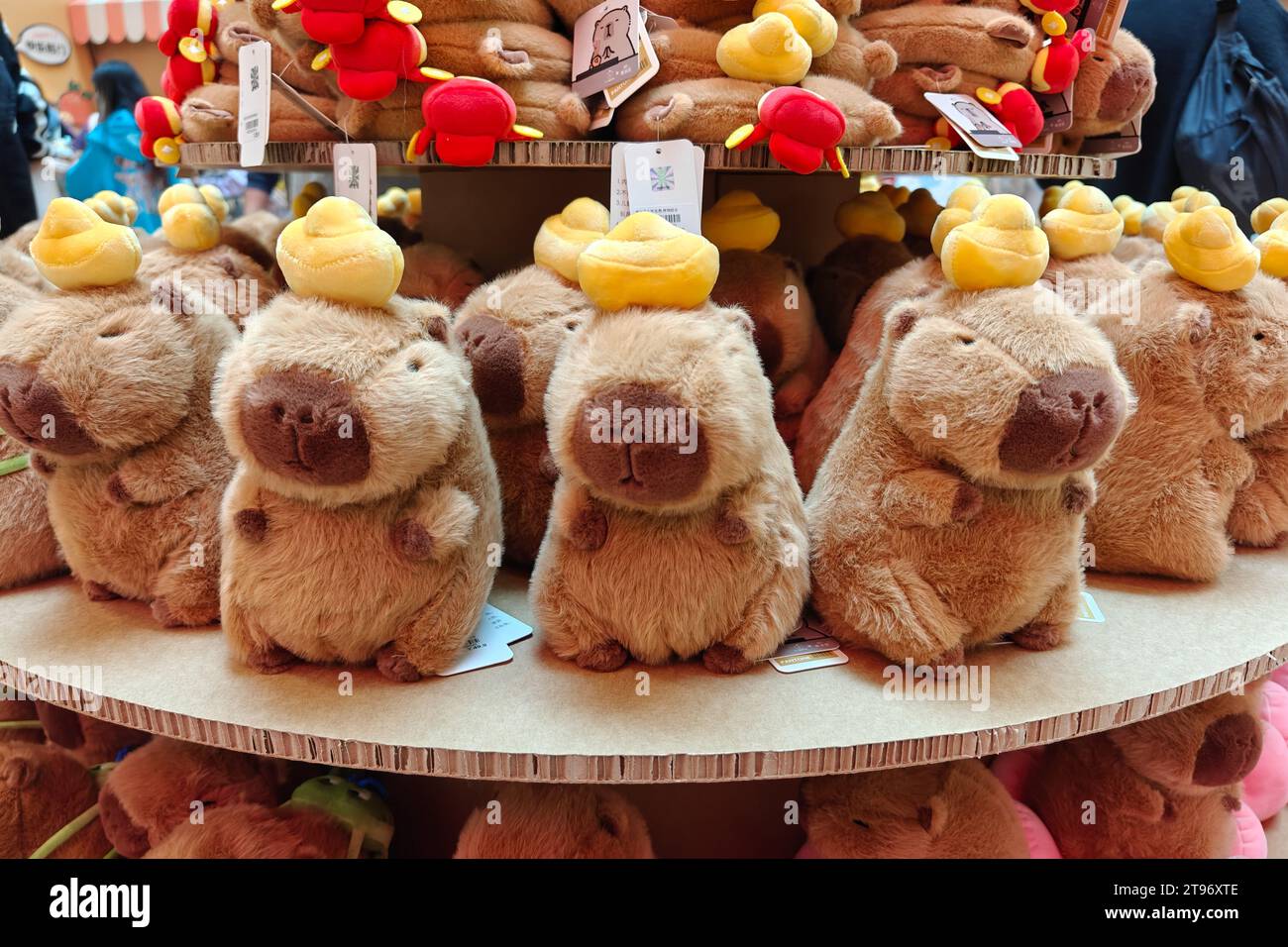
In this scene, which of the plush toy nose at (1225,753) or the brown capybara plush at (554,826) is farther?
the plush toy nose at (1225,753)

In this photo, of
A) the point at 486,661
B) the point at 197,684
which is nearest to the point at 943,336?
the point at 486,661

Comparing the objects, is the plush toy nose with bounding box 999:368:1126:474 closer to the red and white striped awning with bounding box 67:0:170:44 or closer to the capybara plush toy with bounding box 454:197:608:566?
the capybara plush toy with bounding box 454:197:608:566

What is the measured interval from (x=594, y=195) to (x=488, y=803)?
1.11m

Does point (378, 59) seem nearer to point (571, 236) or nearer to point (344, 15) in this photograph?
point (344, 15)

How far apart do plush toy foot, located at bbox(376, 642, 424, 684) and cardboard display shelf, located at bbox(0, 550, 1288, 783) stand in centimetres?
1

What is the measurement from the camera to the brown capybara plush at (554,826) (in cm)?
113

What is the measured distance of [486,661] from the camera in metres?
1.12

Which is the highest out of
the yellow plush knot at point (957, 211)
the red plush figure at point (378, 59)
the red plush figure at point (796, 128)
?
the red plush figure at point (378, 59)

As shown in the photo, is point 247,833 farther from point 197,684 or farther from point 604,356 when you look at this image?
point 604,356

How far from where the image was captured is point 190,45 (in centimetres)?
155

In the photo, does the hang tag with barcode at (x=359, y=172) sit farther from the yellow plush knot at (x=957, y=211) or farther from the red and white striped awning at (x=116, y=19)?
the red and white striped awning at (x=116, y=19)

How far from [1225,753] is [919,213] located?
1156 millimetres

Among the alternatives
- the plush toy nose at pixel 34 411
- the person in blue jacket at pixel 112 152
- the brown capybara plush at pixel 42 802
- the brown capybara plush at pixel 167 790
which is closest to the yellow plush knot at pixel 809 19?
the plush toy nose at pixel 34 411

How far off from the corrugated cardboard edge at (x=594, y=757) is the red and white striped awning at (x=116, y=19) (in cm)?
398
